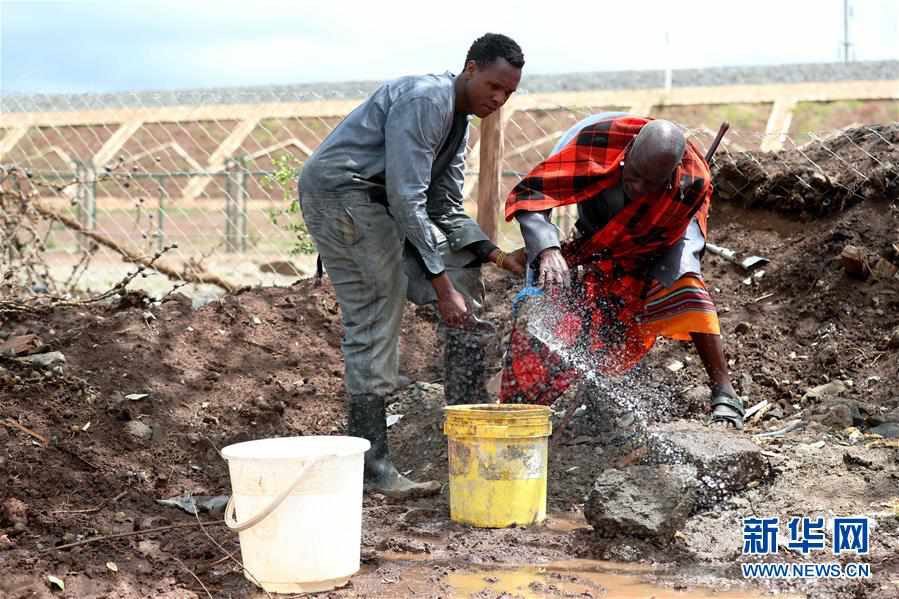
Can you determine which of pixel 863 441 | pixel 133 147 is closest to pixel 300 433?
pixel 863 441

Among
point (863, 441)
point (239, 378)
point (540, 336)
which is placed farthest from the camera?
point (239, 378)

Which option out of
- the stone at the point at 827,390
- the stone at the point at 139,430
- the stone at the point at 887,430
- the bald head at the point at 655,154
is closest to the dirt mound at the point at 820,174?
the stone at the point at 827,390

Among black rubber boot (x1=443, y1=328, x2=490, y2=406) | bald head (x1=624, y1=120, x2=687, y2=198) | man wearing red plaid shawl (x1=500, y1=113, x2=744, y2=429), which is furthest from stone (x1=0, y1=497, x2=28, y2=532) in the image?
bald head (x1=624, y1=120, x2=687, y2=198)

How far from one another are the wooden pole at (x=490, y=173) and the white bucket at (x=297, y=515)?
318 centimetres

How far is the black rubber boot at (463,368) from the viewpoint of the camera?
4930 millimetres

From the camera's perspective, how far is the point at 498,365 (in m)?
6.24

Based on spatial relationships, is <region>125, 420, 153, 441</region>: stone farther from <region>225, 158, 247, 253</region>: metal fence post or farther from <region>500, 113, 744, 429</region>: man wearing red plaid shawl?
<region>225, 158, 247, 253</region>: metal fence post

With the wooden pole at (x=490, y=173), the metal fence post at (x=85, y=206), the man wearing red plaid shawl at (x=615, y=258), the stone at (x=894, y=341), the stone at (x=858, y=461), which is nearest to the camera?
the stone at (x=858, y=461)

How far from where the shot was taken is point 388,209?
448 cm

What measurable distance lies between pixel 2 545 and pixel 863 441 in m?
3.63

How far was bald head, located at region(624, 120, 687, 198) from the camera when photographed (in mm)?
4496

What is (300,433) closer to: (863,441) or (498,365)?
(498,365)

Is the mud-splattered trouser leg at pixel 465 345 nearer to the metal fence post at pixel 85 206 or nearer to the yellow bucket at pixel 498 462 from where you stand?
the yellow bucket at pixel 498 462

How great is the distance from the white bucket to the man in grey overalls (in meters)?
1.08
